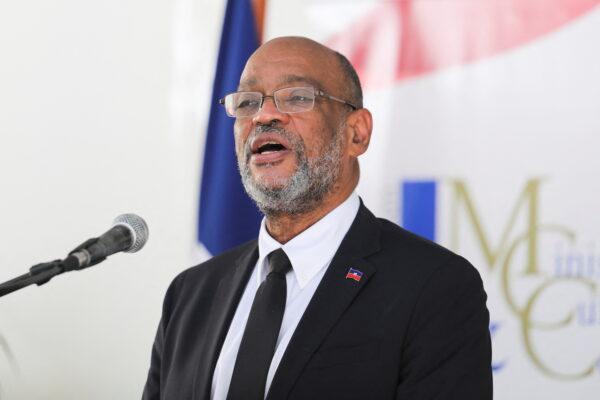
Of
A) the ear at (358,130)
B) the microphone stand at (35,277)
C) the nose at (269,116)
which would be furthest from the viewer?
the ear at (358,130)

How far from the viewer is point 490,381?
5.30 ft

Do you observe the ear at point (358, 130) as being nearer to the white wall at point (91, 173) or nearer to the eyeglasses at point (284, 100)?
the eyeglasses at point (284, 100)

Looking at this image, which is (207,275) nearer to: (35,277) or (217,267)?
(217,267)

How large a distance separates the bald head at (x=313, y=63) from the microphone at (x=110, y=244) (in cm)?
57

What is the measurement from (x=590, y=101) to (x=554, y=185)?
30 centimetres

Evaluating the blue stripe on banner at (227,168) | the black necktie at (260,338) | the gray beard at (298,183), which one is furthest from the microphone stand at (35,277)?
the blue stripe on banner at (227,168)

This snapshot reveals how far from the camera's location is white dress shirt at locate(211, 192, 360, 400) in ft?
5.69

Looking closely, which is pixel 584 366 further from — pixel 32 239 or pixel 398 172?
pixel 32 239

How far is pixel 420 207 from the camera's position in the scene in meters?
2.72

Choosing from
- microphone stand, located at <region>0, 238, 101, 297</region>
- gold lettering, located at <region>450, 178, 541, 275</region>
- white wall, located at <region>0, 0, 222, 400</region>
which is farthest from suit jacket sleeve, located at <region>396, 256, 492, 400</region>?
white wall, located at <region>0, 0, 222, 400</region>

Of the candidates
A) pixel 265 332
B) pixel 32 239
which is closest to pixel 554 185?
pixel 265 332

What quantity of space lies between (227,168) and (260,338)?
1252 mm

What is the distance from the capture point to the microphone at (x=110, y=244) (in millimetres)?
1348

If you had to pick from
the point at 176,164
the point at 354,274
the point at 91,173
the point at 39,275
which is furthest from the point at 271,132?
the point at 91,173
